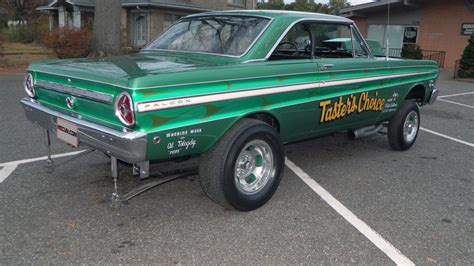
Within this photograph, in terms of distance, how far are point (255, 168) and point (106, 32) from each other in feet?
35.7

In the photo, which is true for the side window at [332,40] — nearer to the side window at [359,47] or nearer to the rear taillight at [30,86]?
the side window at [359,47]

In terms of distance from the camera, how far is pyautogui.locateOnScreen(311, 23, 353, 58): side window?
4.75 metres

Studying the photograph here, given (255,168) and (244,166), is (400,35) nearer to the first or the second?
(255,168)

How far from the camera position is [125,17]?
2620cm

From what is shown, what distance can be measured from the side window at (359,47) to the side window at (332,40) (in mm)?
58

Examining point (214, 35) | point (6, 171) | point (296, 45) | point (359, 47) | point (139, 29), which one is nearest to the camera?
point (214, 35)

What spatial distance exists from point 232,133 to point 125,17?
80.5 ft

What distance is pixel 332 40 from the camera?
16.8 ft

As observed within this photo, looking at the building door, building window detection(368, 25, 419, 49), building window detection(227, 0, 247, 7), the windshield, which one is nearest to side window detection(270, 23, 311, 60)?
the windshield

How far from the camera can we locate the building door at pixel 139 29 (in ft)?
84.6

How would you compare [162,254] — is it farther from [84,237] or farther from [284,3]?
[284,3]

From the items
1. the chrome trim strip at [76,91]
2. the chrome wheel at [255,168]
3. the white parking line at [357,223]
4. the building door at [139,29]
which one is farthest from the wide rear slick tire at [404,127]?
the building door at [139,29]

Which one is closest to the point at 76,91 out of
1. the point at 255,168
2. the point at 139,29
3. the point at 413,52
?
the point at 255,168

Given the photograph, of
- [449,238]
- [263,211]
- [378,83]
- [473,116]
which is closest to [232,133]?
[263,211]
